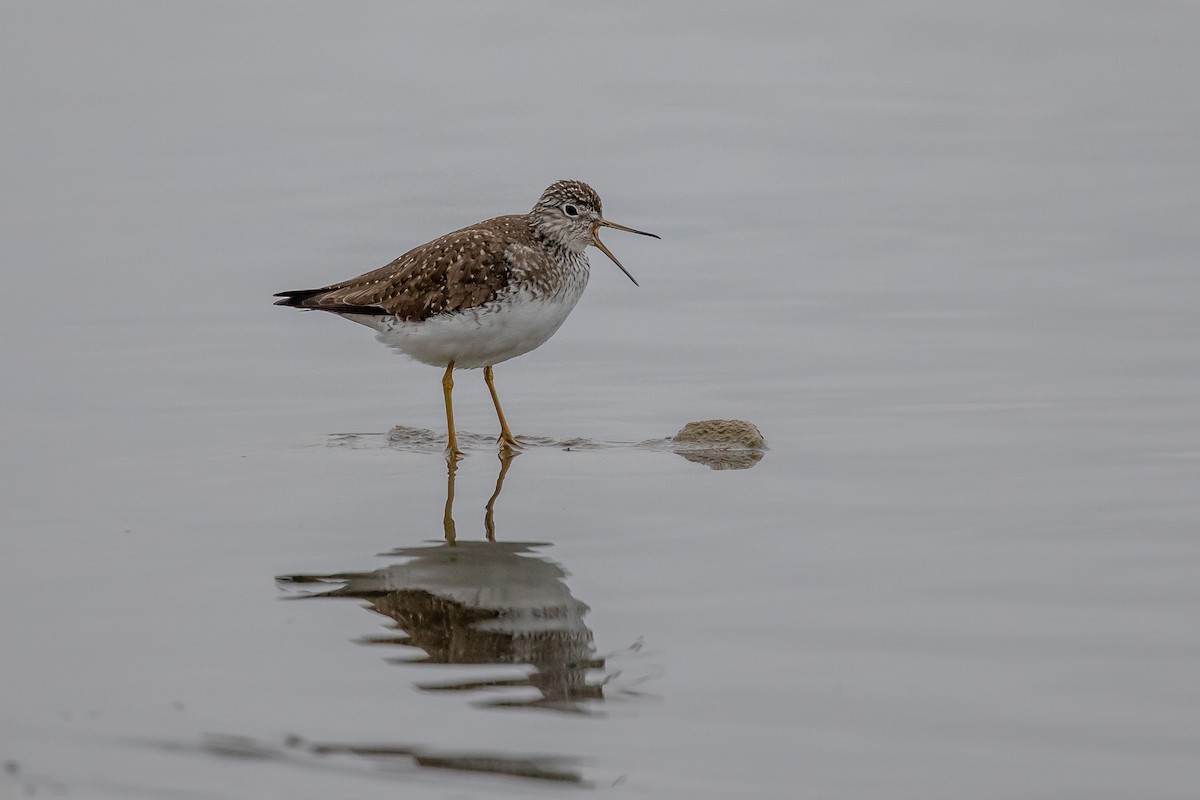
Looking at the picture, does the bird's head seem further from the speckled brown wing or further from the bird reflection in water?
the bird reflection in water

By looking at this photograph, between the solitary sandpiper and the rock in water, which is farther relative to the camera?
the solitary sandpiper

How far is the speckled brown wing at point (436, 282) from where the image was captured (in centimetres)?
1002

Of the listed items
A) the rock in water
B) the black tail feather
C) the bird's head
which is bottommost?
the rock in water

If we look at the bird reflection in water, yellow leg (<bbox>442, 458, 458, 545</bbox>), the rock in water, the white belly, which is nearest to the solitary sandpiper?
the white belly

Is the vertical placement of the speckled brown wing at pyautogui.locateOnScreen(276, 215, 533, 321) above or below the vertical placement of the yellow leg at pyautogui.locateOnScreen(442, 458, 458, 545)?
above

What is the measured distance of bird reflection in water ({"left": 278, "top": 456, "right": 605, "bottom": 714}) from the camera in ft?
20.4

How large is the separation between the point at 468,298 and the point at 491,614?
3.41m

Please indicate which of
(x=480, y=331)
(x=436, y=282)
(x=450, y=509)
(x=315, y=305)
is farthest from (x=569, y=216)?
(x=450, y=509)

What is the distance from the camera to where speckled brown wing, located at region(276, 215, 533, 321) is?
32.9ft

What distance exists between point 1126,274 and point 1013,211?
7.26 ft

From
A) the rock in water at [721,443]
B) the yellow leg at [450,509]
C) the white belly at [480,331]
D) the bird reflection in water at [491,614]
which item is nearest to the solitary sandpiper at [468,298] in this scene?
the white belly at [480,331]

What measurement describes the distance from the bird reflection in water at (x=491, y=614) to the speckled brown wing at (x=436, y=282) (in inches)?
89.4

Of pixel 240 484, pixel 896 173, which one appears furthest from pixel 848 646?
pixel 896 173

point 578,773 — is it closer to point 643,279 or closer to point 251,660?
point 251,660
